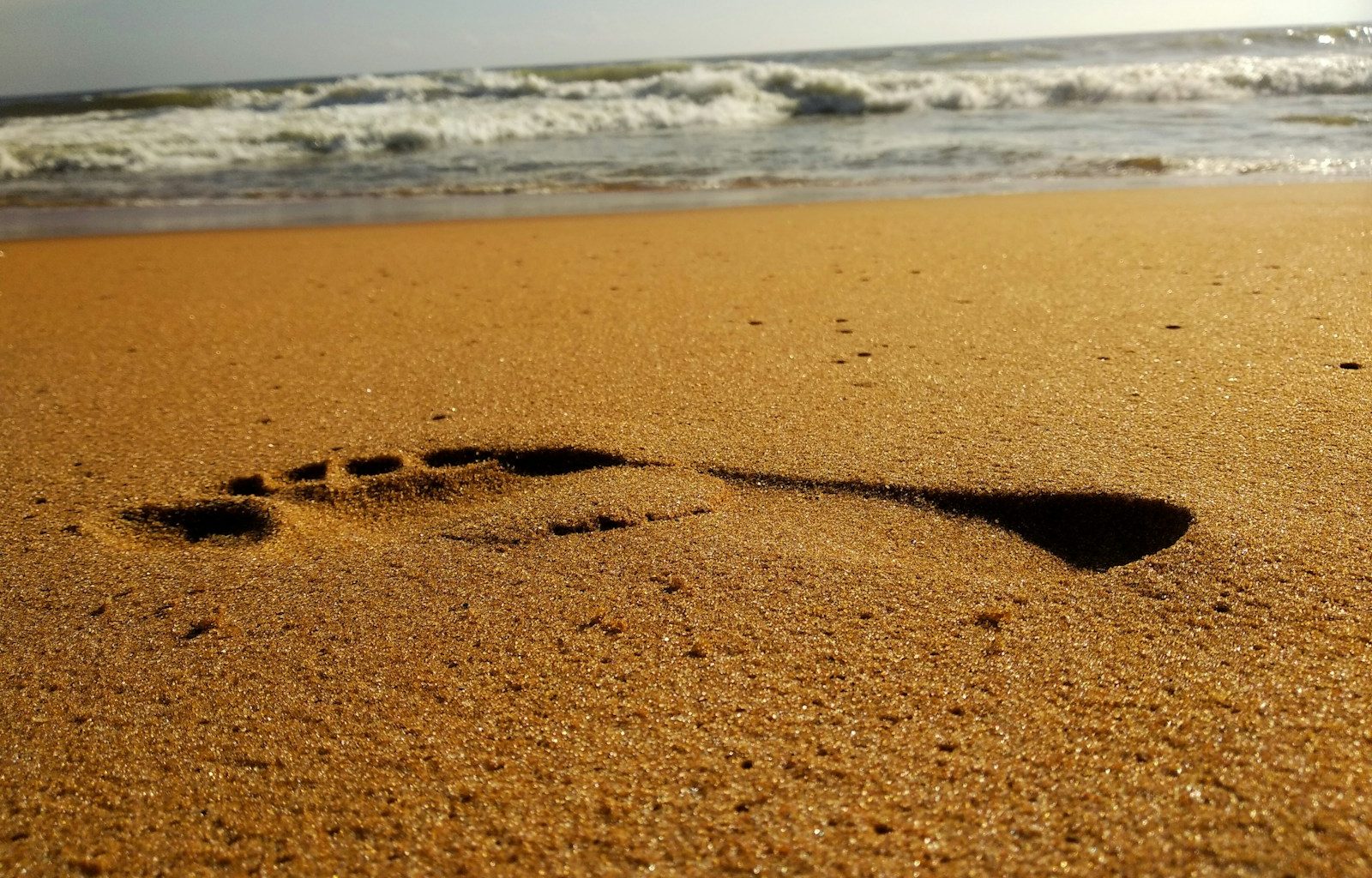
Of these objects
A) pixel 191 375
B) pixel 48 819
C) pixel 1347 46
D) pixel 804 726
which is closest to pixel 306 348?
pixel 191 375

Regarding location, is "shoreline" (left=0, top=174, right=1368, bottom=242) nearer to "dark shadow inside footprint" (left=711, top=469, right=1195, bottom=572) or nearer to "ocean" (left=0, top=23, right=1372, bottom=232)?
"ocean" (left=0, top=23, right=1372, bottom=232)

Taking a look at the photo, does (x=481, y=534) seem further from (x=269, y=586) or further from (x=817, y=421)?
(x=817, y=421)

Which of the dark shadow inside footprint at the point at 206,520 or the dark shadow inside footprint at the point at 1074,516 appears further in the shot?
the dark shadow inside footprint at the point at 206,520

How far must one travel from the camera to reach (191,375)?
262 centimetres

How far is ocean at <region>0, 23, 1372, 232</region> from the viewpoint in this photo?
7.75 m

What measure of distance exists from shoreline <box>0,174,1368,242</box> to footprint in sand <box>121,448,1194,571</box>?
4429 millimetres

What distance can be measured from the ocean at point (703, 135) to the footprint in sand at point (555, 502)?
203 inches

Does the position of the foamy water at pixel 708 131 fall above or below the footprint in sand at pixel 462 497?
above

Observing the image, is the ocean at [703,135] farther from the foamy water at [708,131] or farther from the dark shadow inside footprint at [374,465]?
the dark shadow inside footprint at [374,465]

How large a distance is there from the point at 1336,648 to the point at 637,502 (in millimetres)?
1040

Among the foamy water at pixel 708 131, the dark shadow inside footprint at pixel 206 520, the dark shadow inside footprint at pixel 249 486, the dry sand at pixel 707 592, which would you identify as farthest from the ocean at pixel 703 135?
the dark shadow inside footprint at pixel 206 520

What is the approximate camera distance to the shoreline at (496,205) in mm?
6340

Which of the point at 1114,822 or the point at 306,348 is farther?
the point at 306,348

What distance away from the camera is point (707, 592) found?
147 cm
